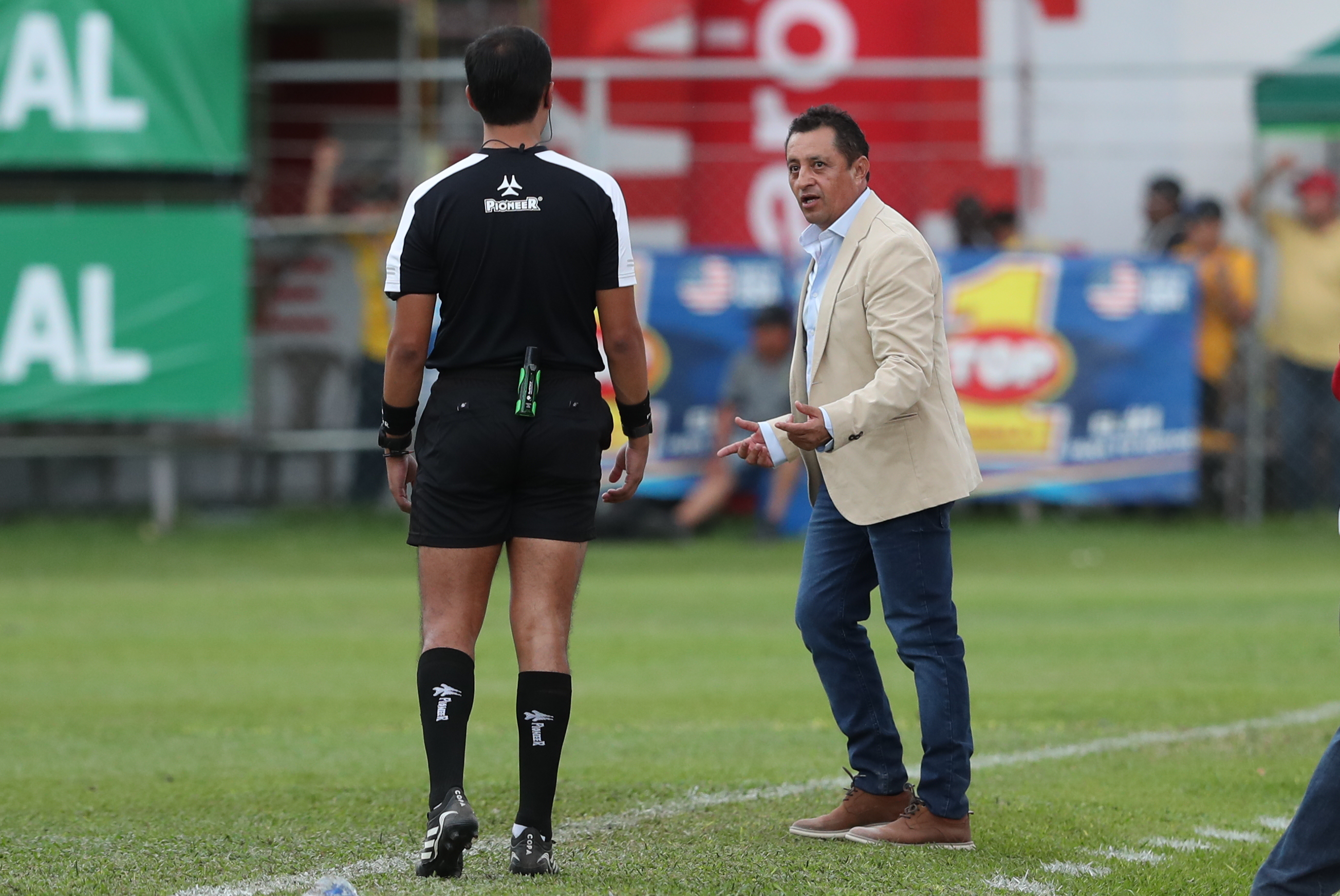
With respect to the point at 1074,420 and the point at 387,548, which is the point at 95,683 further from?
the point at 1074,420

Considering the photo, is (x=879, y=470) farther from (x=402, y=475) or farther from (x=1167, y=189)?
(x=1167, y=189)

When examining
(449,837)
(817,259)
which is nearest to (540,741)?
(449,837)


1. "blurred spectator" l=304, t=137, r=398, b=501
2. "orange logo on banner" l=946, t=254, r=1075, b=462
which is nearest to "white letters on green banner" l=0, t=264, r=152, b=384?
"blurred spectator" l=304, t=137, r=398, b=501

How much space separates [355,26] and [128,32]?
4335 mm

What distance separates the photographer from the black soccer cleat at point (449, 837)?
479 cm

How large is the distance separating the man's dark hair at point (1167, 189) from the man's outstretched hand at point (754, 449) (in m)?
11.1

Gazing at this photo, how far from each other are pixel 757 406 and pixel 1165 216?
4110mm

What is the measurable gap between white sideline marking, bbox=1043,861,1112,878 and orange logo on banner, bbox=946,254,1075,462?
9623mm

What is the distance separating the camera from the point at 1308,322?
1509cm

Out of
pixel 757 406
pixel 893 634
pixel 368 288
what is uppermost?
pixel 368 288

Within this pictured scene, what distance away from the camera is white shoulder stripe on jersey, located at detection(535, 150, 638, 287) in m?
5.02

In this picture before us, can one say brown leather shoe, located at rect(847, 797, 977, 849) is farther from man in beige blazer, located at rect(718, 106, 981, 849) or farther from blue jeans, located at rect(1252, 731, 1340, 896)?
blue jeans, located at rect(1252, 731, 1340, 896)

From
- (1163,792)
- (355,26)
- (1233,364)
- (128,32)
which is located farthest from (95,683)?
(355,26)

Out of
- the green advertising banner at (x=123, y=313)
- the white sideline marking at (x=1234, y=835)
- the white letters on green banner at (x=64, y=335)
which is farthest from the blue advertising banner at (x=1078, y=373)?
the white sideline marking at (x=1234, y=835)
